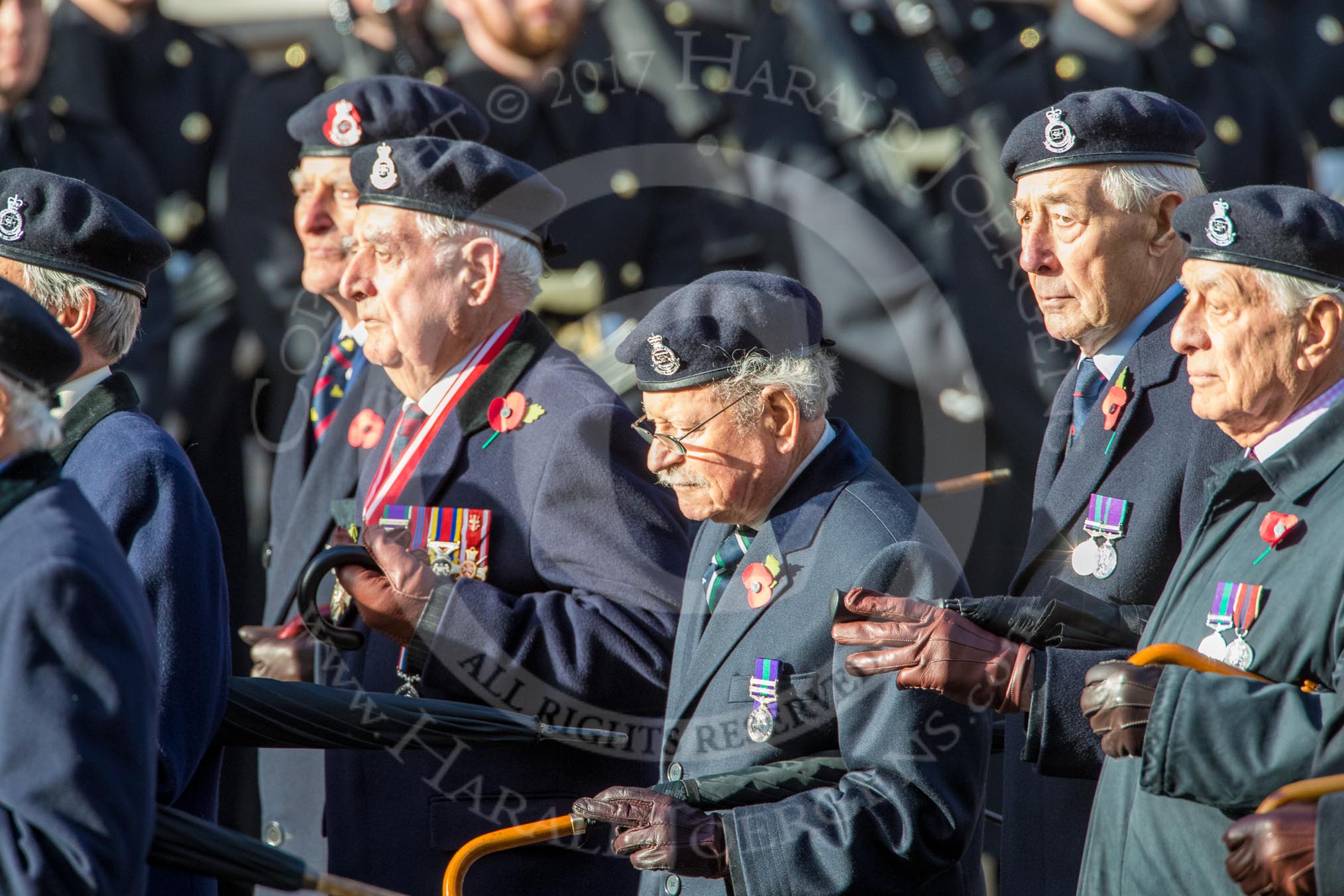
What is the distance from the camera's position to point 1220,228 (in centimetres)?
307

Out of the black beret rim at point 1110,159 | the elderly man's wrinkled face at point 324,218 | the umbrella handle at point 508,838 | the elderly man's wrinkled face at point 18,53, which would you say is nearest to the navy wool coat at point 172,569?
the umbrella handle at point 508,838

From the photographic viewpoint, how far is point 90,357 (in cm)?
368

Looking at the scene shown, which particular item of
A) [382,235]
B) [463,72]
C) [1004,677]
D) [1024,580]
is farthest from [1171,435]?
[463,72]

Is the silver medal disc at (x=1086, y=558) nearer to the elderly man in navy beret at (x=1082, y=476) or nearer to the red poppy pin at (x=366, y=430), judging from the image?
the elderly man in navy beret at (x=1082, y=476)

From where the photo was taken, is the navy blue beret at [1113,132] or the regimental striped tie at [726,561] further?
the navy blue beret at [1113,132]

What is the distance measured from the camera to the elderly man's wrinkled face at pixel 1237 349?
2.98 metres

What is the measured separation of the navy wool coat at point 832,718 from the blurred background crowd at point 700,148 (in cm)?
248

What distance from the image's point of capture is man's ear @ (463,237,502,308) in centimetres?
438

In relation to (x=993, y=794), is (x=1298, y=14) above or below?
above

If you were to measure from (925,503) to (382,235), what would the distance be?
5.09 ft

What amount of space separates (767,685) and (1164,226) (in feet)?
4.62

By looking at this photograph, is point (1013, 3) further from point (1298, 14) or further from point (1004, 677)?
point (1004, 677)

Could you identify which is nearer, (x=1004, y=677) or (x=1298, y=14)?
(x=1004, y=677)

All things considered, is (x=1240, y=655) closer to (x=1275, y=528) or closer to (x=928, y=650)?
(x=1275, y=528)
